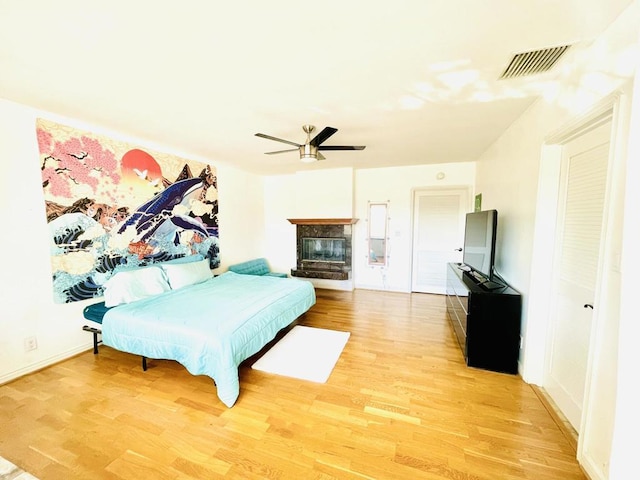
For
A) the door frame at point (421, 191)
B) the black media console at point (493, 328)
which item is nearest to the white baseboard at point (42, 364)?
the black media console at point (493, 328)

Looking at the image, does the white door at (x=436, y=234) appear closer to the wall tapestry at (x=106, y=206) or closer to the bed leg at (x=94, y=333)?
the wall tapestry at (x=106, y=206)

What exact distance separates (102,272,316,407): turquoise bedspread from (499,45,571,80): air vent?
113 inches

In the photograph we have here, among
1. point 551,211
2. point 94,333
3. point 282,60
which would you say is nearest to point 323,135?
point 282,60

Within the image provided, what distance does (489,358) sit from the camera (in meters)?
2.44

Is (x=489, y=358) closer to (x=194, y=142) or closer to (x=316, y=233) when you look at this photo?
(x=316, y=233)

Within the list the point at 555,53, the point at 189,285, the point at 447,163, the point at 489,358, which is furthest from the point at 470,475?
the point at 447,163

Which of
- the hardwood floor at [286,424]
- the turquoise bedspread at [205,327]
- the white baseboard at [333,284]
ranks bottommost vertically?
the hardwood floor at [286,424]

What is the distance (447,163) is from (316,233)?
111 inches

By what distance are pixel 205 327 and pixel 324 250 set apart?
3.44m

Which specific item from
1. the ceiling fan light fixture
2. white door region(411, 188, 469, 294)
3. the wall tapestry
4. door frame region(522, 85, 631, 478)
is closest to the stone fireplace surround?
white door region(411, 188, 469, 294)

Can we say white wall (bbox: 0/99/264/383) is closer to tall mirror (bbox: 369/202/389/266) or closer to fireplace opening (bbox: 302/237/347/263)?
fireplace opening (bbox: 302/237/347/263)

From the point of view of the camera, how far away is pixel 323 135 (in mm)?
2508

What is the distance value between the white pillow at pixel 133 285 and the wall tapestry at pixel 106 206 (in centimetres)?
22

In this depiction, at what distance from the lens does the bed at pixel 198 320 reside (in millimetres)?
2031
